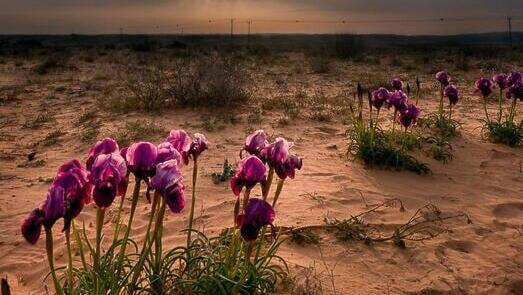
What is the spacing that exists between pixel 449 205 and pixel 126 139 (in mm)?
4157

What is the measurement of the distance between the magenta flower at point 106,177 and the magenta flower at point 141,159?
0.12 m

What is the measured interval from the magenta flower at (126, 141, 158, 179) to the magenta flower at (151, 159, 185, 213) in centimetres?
11

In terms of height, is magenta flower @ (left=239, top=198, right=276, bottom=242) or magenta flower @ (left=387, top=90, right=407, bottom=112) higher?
magenta flower @ (left=387, top=90, right=407, bottom=112)

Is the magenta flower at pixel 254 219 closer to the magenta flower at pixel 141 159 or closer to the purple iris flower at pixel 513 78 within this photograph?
the magenta flower at pixel 141 159

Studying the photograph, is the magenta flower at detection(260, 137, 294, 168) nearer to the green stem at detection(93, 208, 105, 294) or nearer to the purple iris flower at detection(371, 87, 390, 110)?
the green stem at detection(93, 208, 105, 294)

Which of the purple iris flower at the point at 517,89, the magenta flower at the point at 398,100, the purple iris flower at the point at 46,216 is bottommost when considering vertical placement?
the purple iris flower at the point at 46,216

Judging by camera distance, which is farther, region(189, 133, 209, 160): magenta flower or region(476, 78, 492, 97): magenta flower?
region(476, 78, 492, 97): magenta flower

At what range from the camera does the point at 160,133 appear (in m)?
7.04

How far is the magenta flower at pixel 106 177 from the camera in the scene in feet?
6.32

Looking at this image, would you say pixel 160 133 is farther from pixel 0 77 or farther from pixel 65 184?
pixel 0 77

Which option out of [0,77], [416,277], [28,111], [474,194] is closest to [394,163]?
[474,194]

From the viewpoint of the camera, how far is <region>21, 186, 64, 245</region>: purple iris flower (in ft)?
5.82

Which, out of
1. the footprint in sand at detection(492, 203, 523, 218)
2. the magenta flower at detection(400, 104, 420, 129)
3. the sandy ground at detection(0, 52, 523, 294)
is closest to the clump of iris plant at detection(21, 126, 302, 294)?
the sandy ground at detection(0, 52, 523, 294)

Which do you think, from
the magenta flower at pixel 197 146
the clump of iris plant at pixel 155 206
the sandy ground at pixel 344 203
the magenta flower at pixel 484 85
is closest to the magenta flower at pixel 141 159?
the clump of iris plant at pixel 155 206
